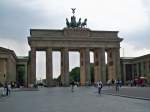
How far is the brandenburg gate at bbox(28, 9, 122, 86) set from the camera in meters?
108

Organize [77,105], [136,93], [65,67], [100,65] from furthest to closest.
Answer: [100,65], [65,67], [136,93], [77,105]

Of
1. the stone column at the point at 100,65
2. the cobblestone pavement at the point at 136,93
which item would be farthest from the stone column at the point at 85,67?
the cobblestone pavement at the point at 136,93

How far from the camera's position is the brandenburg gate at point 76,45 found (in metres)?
108

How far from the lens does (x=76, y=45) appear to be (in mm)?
110312

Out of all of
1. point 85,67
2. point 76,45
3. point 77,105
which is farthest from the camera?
point 85,67

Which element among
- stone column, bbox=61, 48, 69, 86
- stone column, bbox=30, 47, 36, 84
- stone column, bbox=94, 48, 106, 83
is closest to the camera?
stone column, bbox=30, 47, 36, 84

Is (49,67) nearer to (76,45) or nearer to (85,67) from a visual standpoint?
(76,45)

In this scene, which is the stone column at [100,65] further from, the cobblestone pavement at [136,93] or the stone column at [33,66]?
the cobblestone pavement at [136,93]

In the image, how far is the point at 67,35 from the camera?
4338 inches

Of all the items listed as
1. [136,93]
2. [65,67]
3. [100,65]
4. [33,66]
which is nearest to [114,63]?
[100,65]

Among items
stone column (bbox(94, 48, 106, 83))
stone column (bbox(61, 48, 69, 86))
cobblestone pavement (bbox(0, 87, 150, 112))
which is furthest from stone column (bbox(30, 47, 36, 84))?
cobblestone pavement (bbox(0, 87, 150, 112))

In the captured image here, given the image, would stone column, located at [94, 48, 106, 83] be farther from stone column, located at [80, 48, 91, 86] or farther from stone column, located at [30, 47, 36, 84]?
stone column, located at [30, 47, 36, 84]

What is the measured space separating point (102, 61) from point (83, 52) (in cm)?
582

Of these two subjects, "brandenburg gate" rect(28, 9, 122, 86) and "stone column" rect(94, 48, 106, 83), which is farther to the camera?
"stone column" rect(94, 48, 106, 83)
